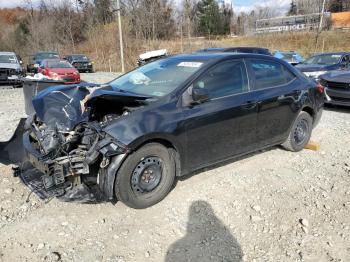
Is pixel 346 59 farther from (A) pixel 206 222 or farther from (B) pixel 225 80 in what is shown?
(A) pixel 206 222

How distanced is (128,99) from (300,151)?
3.32 m

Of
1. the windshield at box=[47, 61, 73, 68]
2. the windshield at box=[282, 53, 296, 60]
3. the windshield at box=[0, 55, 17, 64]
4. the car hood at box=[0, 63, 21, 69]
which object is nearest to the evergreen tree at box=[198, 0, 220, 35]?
the windshield at box=[282, 53, 296, 60]

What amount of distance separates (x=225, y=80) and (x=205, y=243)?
214cm

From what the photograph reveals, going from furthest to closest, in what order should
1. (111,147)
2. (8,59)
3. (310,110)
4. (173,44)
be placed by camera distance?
(173,44) < (8,59) < (310,110) < (111,147)

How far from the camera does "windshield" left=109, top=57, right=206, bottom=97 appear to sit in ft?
14.0

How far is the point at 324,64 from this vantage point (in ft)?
41.3

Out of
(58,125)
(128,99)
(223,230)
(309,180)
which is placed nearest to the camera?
(223,230)

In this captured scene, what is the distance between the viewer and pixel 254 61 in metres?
4.84

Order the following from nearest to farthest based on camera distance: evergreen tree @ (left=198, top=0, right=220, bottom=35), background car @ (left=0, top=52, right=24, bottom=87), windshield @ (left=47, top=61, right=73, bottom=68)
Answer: background car @ (left=0, top=52, right=24, bottom=87)
windshield @ (left=47, top=61, right=73, bottom=68)
evergreen tree @ (left=198, top=0, right=220, bottom=35)

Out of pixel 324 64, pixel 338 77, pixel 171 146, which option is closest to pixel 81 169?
pixel 171 146

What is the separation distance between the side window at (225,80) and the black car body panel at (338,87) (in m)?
5.47

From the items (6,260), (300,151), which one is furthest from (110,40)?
(6,260)

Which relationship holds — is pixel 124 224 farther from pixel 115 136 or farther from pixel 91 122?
pixel 91 122

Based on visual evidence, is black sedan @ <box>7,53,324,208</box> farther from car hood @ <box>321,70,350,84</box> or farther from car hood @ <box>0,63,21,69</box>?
car hood @ <box>0,63,21,69</box>
